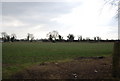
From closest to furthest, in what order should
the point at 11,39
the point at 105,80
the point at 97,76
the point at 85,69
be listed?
the point at 105,80 < the point at 97,76 < the point at 85,69 < the point at 11,39

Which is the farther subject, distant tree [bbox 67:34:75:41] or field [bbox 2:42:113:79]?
distant tree [bbox 67:34:75:41]

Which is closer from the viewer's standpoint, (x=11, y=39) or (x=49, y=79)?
(x=49, y=79)

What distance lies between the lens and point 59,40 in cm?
16688

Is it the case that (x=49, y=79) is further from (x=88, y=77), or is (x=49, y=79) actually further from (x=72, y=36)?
(x=72, y=36)

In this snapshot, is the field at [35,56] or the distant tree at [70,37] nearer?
the field at [35,56]

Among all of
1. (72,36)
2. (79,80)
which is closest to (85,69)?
(79,80)

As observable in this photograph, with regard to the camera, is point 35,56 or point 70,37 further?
point 70,37

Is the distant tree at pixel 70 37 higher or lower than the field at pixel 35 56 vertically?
higher

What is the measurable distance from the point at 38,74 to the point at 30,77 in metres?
0.74

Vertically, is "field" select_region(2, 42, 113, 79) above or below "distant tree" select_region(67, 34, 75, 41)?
below

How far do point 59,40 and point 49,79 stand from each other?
15699 cm

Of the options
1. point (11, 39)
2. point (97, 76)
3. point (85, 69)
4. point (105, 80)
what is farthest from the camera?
point (11, 39)

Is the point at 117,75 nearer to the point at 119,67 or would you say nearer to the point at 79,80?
the point at 119,67

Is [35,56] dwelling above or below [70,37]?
below
